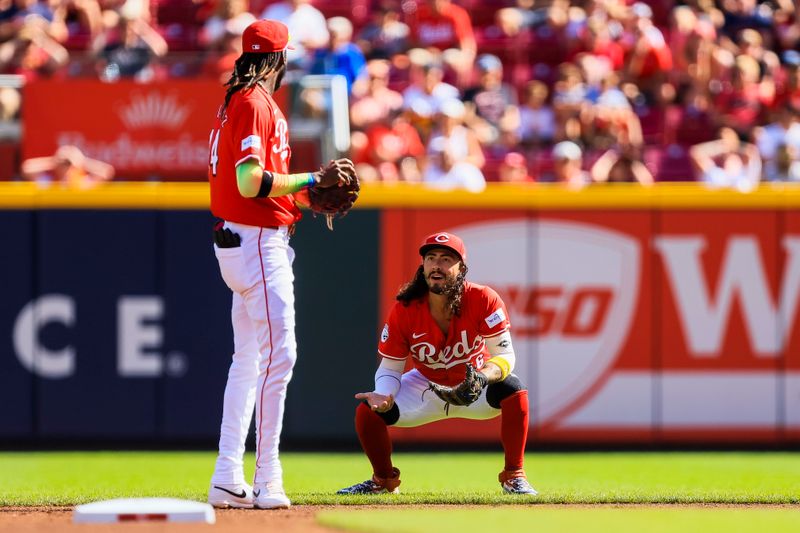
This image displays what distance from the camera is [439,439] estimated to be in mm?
10148

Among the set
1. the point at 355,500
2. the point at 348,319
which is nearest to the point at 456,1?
the point at 348,319

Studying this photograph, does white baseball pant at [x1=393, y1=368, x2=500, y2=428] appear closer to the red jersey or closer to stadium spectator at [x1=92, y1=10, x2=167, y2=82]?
stadium spectator at [x1=92, y1=10, x2=167, y2=82]

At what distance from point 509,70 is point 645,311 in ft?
14.0

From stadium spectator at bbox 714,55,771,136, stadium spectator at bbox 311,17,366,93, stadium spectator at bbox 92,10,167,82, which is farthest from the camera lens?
stadium spectator at bbox 714,55,771,136

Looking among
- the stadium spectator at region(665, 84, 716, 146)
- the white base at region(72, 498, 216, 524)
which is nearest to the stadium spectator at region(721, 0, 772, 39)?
the stadium spectator at region(665, 84, 716, 146)

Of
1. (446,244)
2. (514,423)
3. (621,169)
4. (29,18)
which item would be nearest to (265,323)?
(446,244)

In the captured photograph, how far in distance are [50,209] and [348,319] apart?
2379 mm

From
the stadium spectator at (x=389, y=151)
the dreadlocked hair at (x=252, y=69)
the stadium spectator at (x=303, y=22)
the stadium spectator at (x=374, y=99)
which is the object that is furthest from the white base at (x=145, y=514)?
the stadium spectator at (x=303, y=22)

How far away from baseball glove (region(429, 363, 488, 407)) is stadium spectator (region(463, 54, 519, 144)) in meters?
6.10

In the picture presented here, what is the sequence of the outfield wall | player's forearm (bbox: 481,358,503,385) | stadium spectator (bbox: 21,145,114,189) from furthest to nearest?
stadium spectator (bbox: 21,145,114,189) < the outfield wall < player's forearm (bbox: 481,358,503,385)

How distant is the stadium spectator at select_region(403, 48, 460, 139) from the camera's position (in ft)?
38.8

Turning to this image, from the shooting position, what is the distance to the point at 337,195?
6.10 meters

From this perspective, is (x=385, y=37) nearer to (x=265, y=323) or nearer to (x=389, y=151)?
(x=389, y=151)

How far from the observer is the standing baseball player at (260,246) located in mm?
5855
